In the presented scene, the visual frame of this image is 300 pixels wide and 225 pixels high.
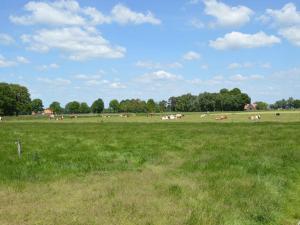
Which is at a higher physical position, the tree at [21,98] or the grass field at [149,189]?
the tree at [21,98]

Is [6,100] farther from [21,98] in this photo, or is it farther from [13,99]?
[21,98]

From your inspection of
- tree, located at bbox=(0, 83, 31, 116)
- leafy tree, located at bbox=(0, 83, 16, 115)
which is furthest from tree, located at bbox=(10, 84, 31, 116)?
leafy tree, located at bbox=(0, 83, 16, 115)

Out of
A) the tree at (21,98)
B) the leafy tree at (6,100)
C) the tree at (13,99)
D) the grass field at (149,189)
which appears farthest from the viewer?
the tree at (21,98)

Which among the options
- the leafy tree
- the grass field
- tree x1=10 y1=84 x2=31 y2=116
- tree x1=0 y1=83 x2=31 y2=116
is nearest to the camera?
the grass field

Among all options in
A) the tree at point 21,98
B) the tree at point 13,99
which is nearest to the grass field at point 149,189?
the tree at point 13,99

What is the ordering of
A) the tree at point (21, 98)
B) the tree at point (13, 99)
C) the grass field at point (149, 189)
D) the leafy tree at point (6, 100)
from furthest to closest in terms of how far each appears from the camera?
the tree at point (21, 98)
the tree at point (13, 99)
the leafy tree at point (6, 100)
the grass field at point (149, 189)

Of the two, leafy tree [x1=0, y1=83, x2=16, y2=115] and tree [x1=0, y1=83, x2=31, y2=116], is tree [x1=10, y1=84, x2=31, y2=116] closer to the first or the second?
tree [x1=0, y1=83, x2=31, y2=116]

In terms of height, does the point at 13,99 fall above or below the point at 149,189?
above

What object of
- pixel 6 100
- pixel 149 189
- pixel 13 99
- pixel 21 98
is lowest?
pixel 149 189

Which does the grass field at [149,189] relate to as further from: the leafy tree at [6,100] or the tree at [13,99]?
the tree at [13,99]

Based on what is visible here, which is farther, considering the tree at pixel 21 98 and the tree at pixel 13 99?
the tree at pixel 21 98

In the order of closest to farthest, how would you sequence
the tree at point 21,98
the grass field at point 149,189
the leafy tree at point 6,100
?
1. the grass field at point 149,189
2. the leafy tree at point 6,100
3. the tree at point 21,98

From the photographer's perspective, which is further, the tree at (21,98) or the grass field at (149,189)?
the tree at (21,98)

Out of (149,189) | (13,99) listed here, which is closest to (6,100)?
(13,99)
